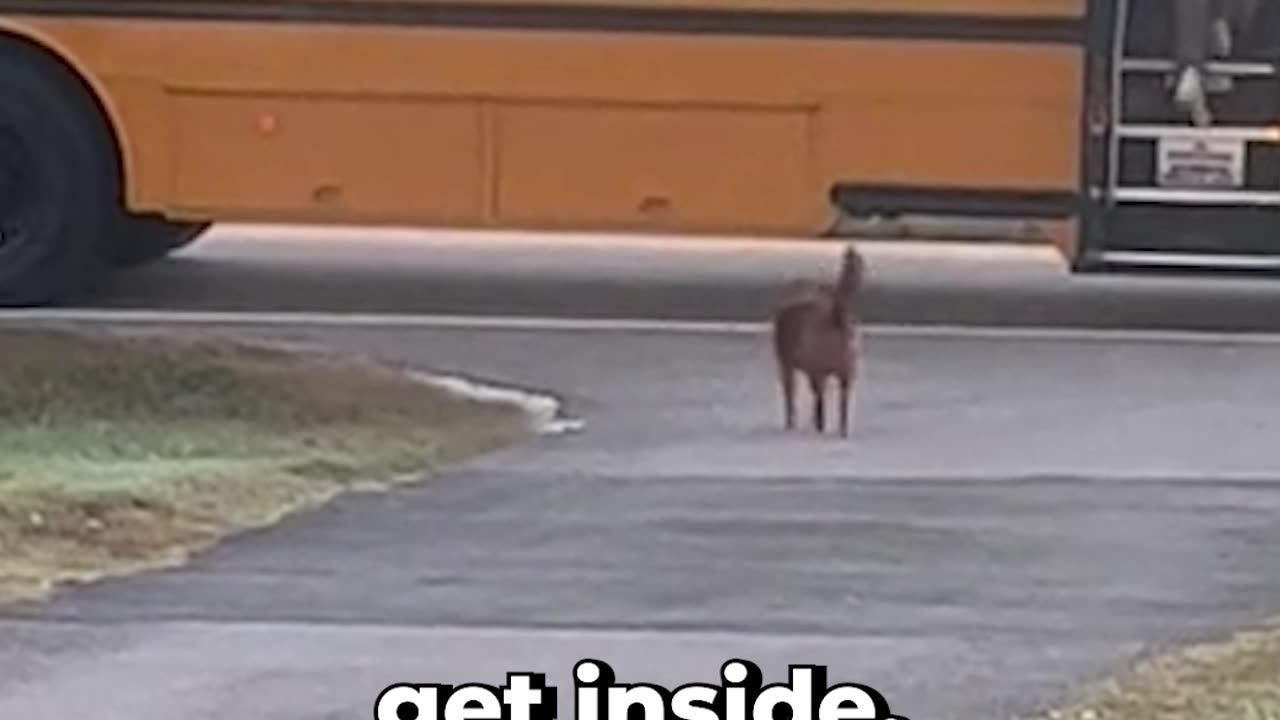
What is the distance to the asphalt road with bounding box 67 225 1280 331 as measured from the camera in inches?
602

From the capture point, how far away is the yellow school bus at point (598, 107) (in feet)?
47.2

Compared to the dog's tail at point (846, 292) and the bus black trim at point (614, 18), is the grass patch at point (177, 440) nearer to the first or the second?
the dog's tail at point (846, 292)

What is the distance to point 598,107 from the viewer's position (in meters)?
14.5

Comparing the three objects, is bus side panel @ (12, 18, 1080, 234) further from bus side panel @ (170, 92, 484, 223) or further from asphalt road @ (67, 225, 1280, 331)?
asphalt road @ (67, 225, 1280, 331)

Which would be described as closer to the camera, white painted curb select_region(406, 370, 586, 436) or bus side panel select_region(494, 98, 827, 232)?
white painted curb select_region(406, 370, 586, 436)

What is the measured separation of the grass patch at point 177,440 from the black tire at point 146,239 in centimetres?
246

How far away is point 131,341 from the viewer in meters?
12.7

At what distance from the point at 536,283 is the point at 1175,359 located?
3.27 metres

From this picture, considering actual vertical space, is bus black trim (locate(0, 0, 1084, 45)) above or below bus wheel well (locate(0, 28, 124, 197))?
above

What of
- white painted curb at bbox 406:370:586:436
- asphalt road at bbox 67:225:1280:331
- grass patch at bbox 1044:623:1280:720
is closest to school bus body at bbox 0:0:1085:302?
asphalt road at bbox 67:225:1280:331

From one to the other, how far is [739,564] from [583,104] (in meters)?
5.35

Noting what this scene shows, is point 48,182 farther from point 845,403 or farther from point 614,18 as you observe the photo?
point 845,403

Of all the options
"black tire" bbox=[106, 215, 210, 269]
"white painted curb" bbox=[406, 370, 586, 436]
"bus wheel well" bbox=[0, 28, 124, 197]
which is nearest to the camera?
"white painted curb" bbox=[406, 370, 586, 436]

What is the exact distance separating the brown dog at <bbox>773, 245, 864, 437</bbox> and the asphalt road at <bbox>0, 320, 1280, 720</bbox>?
158 mm
